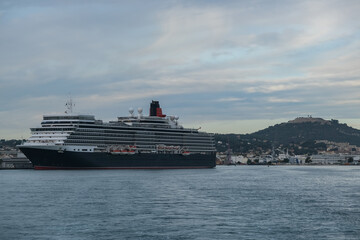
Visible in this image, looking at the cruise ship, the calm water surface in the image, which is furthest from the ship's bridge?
the calm water surface

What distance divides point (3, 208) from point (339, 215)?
26.7 metres

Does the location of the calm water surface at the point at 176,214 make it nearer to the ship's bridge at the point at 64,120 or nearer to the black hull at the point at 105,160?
the black hull at the point at 105,160

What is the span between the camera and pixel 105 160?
389 ft

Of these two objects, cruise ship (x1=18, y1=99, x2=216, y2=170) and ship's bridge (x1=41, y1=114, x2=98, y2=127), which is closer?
cruise ship (x1=18, y1=99, x2=216, y2=170)

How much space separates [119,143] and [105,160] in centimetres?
771

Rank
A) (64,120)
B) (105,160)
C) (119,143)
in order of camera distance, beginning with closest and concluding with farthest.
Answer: (64,120) → (105,160) → (119,143)

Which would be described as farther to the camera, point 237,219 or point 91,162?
point 91,162

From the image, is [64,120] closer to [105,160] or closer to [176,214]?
[105,160]

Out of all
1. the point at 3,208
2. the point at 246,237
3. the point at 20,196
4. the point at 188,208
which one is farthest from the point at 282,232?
the point at 20,196

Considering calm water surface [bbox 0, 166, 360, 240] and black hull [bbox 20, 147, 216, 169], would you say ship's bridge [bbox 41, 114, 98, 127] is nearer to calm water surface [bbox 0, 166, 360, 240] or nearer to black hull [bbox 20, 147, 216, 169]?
black hull [bbox 20, 147, 216, 169]

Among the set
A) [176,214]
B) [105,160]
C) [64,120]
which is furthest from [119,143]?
[176,214]

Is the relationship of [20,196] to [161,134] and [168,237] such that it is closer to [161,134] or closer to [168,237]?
[168,237]

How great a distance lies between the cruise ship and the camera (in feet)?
368

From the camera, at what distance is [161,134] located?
5389 inches
